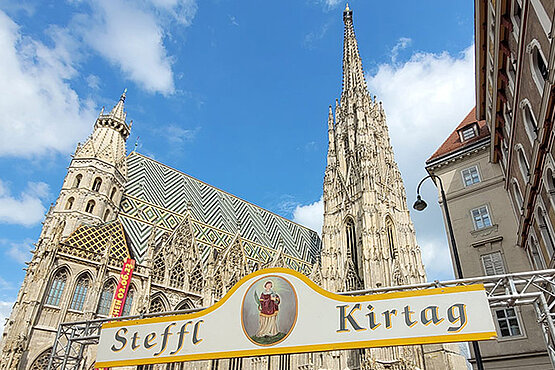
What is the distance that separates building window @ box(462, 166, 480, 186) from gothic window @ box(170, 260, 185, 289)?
23001mm

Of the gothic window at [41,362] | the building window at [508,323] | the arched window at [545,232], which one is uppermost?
the arched window at [545,232]

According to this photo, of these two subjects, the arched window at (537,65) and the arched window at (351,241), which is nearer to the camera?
the arched window at (537,65)

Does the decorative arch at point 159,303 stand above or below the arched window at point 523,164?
below

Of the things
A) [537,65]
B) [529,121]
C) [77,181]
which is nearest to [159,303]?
[77,181]

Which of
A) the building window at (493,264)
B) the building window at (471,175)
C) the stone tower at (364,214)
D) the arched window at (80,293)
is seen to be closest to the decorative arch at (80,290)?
the arched window at (80,293)

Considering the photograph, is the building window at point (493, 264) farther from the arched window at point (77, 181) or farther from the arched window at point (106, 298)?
the arched window at point (77, 181)

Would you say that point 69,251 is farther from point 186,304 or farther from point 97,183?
point 186,304

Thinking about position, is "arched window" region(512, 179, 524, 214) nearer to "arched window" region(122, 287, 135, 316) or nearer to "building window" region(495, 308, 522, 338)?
"building window" region(495, 308, 522, 338)

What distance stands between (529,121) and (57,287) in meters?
27.1

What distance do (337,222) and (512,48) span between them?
2759 cm

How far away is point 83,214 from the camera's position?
28891 mm

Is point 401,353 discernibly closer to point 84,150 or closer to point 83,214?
point 83,214

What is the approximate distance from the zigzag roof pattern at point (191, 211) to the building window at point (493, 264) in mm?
24512

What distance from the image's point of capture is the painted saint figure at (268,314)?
9.48 metres
